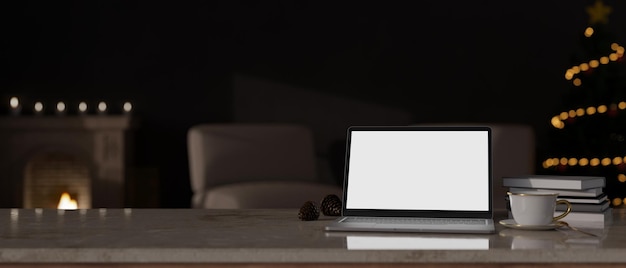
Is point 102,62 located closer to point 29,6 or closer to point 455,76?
point 29,6

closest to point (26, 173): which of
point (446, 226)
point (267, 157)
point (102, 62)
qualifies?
point (102, 62)

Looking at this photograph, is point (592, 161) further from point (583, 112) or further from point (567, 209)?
point (567, 209)

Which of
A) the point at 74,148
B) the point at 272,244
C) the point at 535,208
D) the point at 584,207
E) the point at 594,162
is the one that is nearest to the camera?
the point at 272,244

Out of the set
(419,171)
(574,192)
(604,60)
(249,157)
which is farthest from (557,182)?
(249,157)

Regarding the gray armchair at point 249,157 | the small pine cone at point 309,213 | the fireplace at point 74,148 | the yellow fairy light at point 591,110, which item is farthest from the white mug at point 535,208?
the fireplace at point 74,148

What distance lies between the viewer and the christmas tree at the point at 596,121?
474 centimetres

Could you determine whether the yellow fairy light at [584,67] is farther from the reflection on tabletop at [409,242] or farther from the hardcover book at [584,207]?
the reflection on tabletop at [409,242]

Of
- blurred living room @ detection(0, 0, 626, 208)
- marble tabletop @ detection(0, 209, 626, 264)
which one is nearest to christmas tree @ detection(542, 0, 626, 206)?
blurred living room @ detection(0, 0, 626, 208)

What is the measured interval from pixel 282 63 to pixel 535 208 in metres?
4.33

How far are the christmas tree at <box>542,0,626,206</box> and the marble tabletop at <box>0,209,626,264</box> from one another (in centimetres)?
319

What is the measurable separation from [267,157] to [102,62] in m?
1.50

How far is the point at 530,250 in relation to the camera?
135 cm

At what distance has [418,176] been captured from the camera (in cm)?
177

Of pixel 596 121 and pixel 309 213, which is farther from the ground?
pixel 596 121
